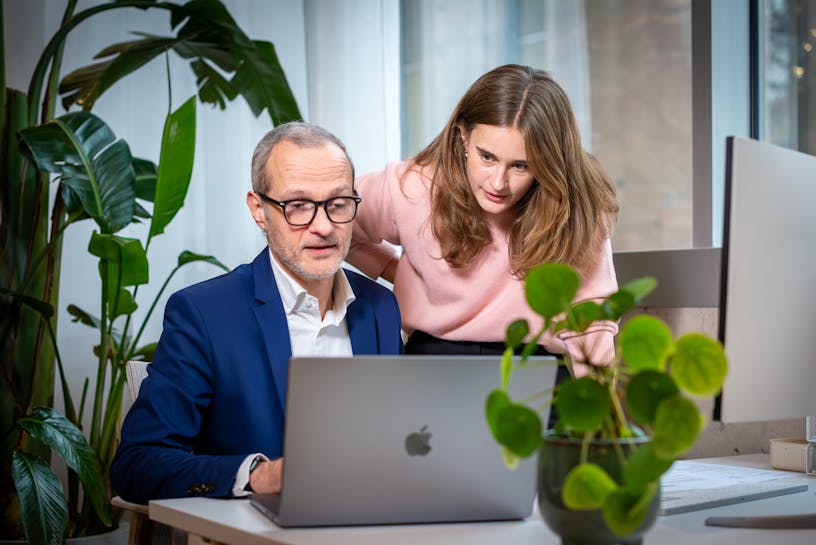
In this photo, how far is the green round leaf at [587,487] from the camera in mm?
882

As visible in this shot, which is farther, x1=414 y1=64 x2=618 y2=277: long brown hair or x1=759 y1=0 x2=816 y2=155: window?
x1=759 y1=0 x2=816 y2=155: window

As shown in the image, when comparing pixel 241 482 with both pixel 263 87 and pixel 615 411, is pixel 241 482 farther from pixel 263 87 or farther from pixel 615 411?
pixel 263 87

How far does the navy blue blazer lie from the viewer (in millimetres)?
1607

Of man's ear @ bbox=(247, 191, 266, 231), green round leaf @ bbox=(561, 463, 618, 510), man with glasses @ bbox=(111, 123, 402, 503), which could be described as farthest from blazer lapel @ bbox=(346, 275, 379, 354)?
green round leaf @ bbox=(561, 463, 618, 510)

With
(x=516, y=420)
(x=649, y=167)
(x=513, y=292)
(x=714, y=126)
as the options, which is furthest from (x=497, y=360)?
(x=649, y=167)

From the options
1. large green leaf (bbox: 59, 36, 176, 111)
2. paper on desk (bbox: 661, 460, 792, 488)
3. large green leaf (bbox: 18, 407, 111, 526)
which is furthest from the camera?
large green leaf (bbox: 59, 36, 176, 111)

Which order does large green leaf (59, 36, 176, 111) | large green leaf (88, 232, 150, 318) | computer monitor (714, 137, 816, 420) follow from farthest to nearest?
large green leaf (59, 36, 176, 111)
large green leaf (88, 232, 150, 318)
computer monitor (714, 137, 816, 420)

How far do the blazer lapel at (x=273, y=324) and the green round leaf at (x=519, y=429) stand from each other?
832 millimetres

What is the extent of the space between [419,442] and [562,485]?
255 millimetres

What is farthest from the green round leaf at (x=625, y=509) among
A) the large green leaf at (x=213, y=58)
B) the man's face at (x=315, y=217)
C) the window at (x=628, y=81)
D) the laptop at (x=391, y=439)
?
the large green leaf at (x=213, y=58)

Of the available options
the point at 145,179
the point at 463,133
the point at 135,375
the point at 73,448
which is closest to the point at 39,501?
the point at 73,448

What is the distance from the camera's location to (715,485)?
5.20 feet

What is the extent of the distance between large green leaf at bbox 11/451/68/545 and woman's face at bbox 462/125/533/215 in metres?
1.28

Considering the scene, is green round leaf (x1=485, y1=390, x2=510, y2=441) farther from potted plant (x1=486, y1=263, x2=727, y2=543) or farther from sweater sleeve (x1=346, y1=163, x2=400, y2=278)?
sweater sleeve (x1=346, y1=163, x2=400, y2=278)
